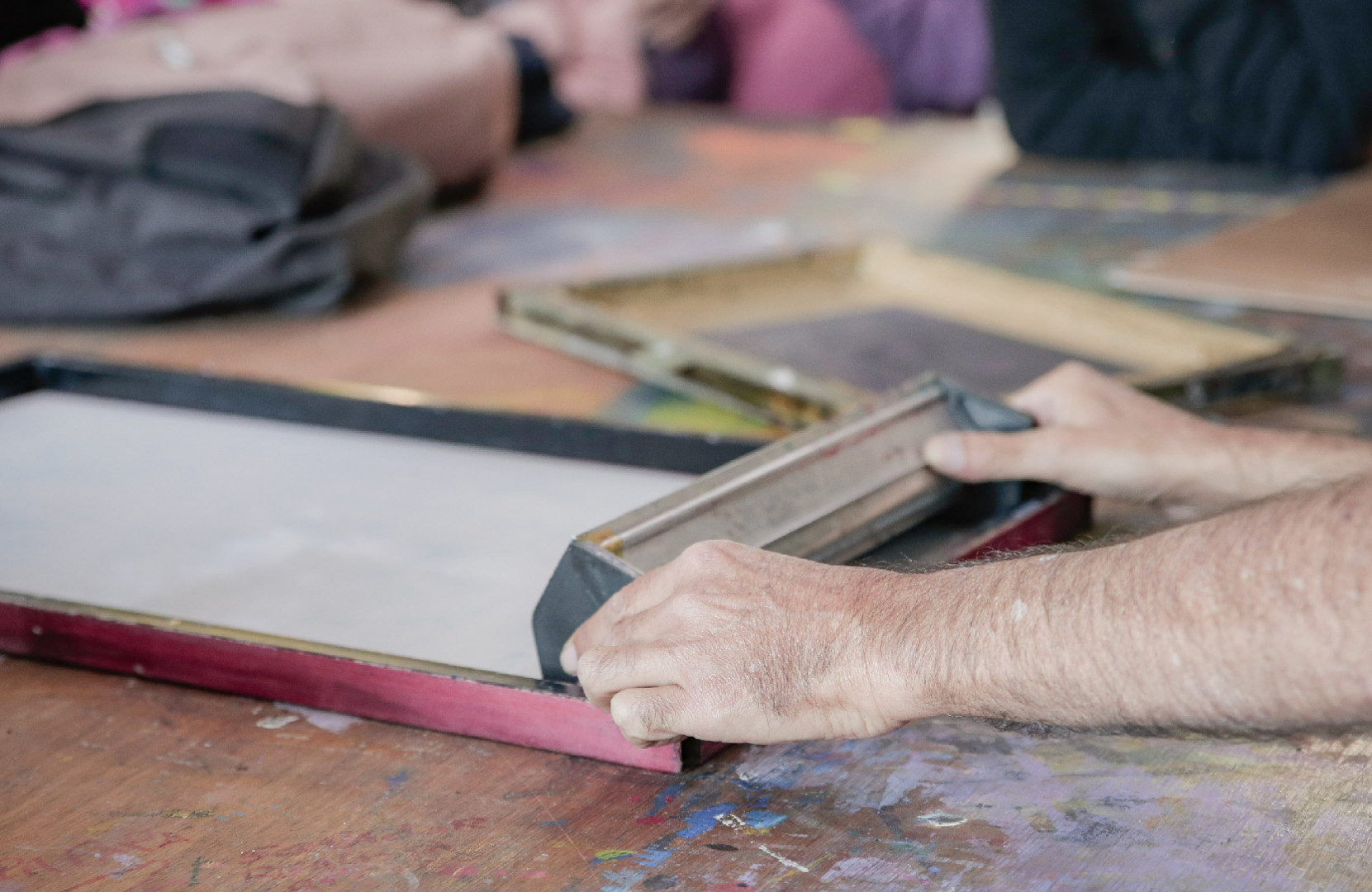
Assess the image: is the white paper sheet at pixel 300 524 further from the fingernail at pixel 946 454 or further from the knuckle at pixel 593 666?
the fingernail at pixel 946 454

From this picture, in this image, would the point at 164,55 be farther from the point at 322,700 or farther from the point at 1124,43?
the point at 1124,43

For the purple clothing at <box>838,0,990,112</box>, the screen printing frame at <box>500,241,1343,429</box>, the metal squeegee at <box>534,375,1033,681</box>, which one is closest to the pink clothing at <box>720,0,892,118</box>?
the purple clothing at <box>838,0,990,112</box>

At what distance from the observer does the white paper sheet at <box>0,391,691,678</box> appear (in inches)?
32.7

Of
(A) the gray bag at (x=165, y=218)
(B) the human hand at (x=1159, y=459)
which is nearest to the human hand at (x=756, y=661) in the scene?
(B) the human hand at (x=1159, y=459)

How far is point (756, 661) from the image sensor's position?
25.0 inches

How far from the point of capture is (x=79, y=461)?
1098 millimetres

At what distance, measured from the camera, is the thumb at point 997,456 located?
2.83ft

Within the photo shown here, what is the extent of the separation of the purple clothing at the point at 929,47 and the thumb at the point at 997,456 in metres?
2.85

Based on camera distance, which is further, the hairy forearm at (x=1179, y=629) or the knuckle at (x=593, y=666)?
the knuckle at (x=593, y=666)

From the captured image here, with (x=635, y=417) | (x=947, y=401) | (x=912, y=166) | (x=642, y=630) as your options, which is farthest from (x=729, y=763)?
(x=912, y=166)

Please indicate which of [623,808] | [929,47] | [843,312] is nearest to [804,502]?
[623,808]

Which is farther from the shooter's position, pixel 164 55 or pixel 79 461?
pixel 164 55

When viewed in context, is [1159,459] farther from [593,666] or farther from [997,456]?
[593,666]

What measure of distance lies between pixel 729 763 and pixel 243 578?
1.32 ft
